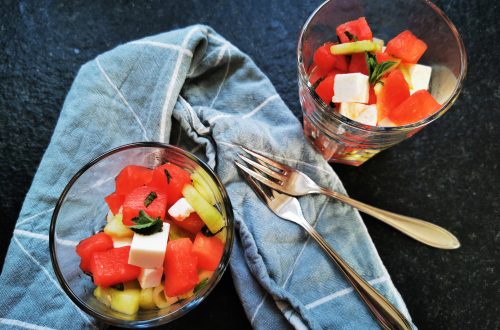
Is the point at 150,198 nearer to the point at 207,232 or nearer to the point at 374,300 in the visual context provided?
the point at 207,232

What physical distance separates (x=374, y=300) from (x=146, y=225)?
622mm

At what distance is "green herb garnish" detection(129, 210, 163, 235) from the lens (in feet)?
3.61

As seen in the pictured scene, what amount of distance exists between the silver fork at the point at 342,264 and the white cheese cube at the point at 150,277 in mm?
384

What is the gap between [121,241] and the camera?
1161 mm

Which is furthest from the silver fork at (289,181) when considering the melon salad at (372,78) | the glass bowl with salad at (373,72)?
the melon salad at (372,78)

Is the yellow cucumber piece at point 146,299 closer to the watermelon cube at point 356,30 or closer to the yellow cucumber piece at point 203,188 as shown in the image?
the yellow cucumber piece at point 203,188

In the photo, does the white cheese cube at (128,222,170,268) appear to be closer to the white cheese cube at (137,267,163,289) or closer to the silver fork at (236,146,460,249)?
the white cheese cube at (137,267,163,289)

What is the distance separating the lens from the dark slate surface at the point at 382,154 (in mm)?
1460

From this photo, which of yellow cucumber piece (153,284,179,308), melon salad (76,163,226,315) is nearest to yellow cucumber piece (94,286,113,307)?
melon salad (76,163,226,315)

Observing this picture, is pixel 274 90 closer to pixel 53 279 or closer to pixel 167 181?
pixel 167 181

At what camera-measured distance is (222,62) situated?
1461mm

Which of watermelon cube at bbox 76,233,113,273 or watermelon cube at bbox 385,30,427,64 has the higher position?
watermelon cube at bbox 385,30,427,64

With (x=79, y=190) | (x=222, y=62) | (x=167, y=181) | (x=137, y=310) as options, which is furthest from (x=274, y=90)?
(x=137, y=310)

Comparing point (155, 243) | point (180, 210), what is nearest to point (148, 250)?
point (155, 243)
